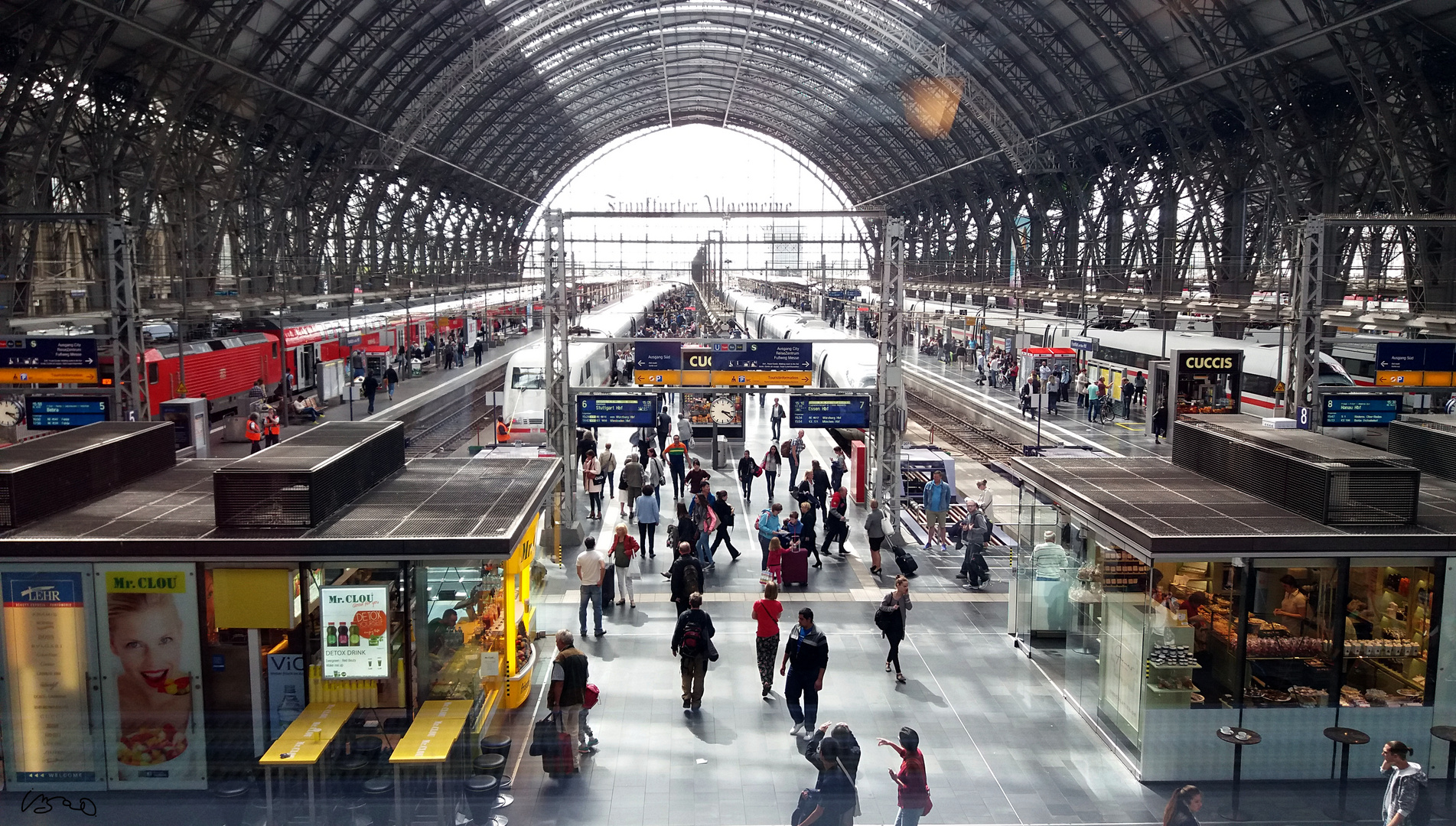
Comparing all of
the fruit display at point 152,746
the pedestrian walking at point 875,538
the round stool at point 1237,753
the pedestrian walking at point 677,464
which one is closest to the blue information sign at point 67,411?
the pedestrian walking at point 677,464

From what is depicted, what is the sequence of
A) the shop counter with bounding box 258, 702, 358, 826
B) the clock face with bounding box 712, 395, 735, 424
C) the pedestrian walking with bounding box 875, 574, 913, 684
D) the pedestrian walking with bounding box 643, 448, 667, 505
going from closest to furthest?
the shop counter with bounding box 258, 702, 358, 826
the pedestrian walking with bounding box 875, 574, 913, 684
the pedestrian walking with bounding box 643, 448, 667, 505
the clock face with bounding box 712, 395, 735, 424

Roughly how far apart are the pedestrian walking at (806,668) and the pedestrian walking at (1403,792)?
453 centimetres

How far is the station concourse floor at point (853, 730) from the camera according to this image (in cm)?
841

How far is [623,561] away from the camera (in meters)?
13.9

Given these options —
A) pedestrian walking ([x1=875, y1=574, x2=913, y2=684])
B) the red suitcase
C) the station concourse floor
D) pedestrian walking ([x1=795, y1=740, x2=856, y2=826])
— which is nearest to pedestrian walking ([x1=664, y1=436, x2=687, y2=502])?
the red suitcase

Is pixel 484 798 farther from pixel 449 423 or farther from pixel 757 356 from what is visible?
pixel 449 423

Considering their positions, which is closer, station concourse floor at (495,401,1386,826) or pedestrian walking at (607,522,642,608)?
station concourse floor at (495,401,1386,826)

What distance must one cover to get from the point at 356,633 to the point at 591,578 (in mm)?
4313

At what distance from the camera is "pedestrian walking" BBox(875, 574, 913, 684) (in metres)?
11.1

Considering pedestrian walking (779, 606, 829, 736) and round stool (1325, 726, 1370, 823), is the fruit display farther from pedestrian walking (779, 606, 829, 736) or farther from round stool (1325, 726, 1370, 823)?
round stool (1325, 726, 1370, 823)

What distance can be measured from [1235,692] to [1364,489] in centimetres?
204

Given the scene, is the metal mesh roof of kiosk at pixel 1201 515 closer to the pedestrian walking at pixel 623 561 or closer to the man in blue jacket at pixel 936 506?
the pedestrian walking at pixel 623 561

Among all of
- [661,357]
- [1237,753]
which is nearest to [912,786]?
[1237,753]

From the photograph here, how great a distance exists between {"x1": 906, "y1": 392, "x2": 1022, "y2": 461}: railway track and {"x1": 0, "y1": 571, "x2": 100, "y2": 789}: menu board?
2254 centimetres
